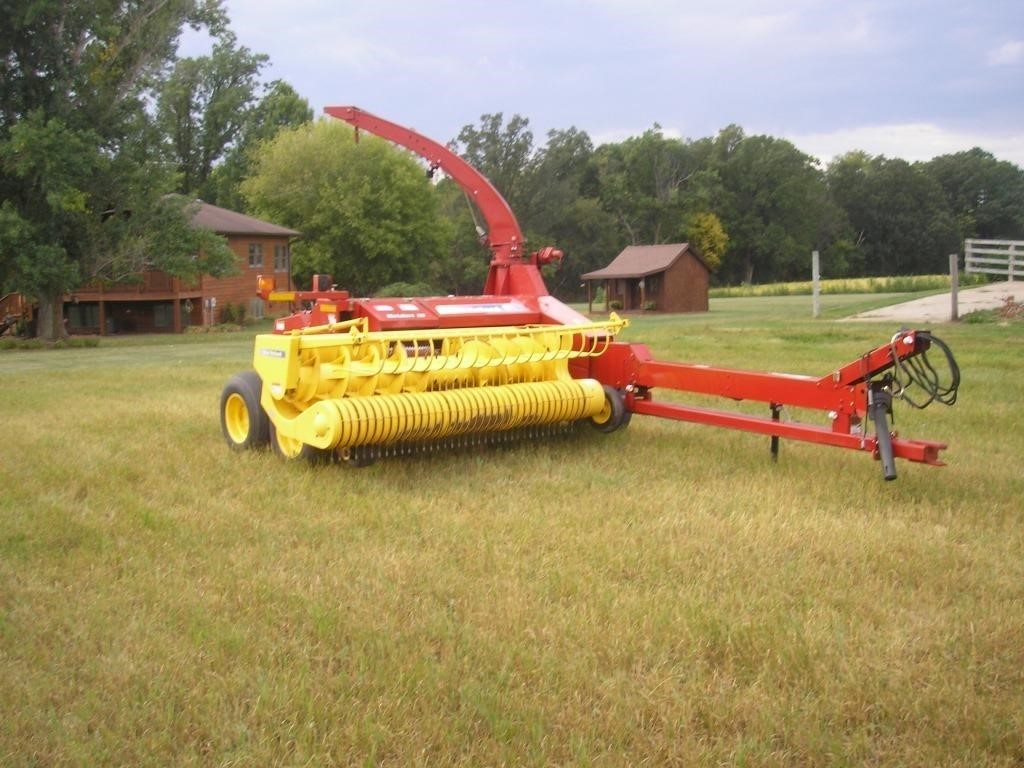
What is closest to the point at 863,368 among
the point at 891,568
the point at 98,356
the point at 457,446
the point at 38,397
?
the point at 891,568

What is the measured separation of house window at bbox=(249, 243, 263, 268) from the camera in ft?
137

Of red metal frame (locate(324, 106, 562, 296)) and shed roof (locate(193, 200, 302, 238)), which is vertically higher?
shed roof (locate(193, 200, 302, 238))

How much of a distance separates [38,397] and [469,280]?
43277mm

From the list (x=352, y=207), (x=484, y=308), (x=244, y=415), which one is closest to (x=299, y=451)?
(x=244, y=415)

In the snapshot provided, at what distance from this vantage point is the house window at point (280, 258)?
1690 inches

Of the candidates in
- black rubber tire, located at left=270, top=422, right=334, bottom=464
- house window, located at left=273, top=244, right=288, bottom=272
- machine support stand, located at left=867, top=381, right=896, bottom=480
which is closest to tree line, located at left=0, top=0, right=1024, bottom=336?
house window, located at left=273, top=244, right=288, bottom=272

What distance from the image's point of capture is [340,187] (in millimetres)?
47250

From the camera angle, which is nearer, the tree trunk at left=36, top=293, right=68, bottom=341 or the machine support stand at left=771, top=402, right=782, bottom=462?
the machine support stand at left=771, top=402, right=782, bottom=462

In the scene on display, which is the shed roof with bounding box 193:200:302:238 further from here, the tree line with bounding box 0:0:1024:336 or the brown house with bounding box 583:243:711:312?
the brown house with bounding box 583:243:711:312

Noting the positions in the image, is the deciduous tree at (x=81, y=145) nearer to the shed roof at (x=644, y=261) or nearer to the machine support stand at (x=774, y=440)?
the shed roof at (x=644, y=261)

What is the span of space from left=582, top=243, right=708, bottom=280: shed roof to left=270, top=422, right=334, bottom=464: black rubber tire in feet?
110

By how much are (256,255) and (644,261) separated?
51.3 ft

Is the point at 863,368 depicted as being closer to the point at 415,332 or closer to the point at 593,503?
the point at 593,503

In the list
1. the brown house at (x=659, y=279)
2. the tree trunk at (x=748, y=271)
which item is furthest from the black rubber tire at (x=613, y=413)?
the tree trunk at (x=748, y=271)
